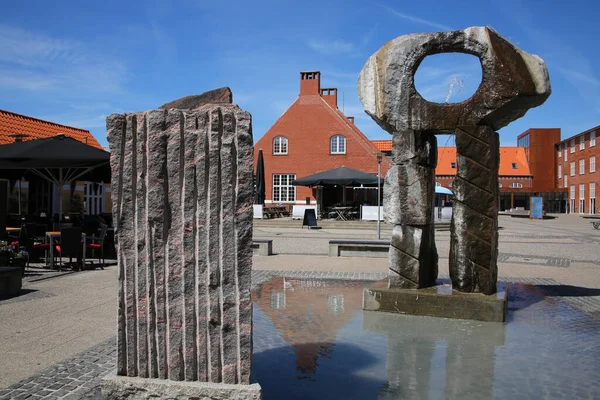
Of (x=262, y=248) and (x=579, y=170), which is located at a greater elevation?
(x=579, y=170)

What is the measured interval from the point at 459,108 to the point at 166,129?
4.38 m

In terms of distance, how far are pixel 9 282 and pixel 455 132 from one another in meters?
6.41

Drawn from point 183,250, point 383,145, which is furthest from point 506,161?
point 183,250

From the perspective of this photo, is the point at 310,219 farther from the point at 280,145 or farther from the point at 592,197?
the point at 592,197

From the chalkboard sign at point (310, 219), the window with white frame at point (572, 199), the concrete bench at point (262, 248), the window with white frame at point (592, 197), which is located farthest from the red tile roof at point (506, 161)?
the concrete bench at point (262, 248)

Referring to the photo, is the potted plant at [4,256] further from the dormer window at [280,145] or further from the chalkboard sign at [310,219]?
the dormer window at [280,145]

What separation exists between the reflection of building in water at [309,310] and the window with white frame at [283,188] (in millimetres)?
30786

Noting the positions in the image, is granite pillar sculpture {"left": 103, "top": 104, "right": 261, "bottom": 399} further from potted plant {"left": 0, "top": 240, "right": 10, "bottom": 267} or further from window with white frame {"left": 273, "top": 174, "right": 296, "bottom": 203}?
window with white frame {"left": 273, "top": 174, "right": 296, "bottom": 203}

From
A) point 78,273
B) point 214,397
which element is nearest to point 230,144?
point 214,397

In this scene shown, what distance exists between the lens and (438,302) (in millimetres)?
6270

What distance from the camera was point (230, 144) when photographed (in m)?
2.89

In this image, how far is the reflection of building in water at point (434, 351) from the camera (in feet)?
12.5

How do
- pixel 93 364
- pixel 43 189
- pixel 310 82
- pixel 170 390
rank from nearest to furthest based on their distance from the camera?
pixel 170 390
pixel 93 364
pixel 43 189
pixel 310 82

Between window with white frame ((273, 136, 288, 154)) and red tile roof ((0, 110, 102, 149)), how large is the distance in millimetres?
15024
